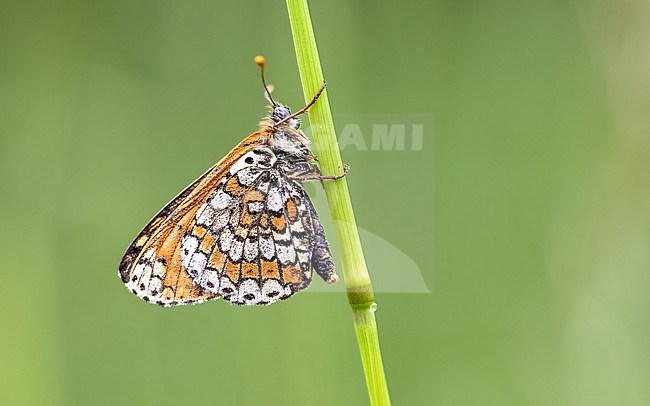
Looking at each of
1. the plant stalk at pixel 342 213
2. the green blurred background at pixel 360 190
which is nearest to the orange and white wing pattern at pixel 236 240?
the plant stalk at pixel 342 213

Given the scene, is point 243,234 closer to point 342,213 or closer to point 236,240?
point 236,240

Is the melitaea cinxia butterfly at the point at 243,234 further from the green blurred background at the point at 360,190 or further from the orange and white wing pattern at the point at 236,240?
the green blurred background at the point at 360,190

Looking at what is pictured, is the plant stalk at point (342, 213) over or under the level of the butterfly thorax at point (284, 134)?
under

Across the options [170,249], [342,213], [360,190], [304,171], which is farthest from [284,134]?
[360,190]

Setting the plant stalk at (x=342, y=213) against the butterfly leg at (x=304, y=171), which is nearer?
the plant stalk at (x=342, y=213)

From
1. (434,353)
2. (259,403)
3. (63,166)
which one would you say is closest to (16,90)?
(63,166)

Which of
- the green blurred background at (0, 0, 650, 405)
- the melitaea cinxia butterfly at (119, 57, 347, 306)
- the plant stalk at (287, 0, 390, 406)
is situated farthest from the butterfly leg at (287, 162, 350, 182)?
the green blurred background at (0, 0, 650, 405)

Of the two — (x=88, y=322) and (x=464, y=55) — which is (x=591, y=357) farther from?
Result: (x=88, y=322)
